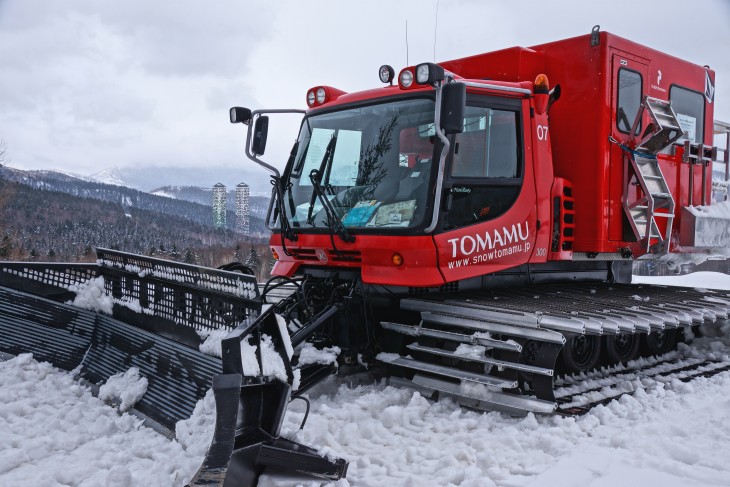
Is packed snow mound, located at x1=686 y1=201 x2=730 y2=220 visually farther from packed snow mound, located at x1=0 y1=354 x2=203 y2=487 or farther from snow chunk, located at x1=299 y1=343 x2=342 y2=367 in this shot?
packed snow mound, located at x1=0 y1=354 x2=203 y2=487

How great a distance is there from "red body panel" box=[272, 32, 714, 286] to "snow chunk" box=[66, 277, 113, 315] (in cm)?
159

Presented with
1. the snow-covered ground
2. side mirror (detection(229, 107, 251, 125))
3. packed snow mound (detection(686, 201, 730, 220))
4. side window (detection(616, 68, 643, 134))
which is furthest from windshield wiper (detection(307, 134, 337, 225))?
packed snow mound (detection(686, 201, 730, 220))

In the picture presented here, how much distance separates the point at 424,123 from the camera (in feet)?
16.5

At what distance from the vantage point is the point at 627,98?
619 cm

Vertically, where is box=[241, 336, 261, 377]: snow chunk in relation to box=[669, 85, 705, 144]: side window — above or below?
below

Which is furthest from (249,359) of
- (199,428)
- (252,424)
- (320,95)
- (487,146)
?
(320,95)

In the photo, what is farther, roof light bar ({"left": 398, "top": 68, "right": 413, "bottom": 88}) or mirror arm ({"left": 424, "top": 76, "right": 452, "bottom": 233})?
roof light bar ({"left": 398, "top": 68, "right": 413, "bottom": 88})

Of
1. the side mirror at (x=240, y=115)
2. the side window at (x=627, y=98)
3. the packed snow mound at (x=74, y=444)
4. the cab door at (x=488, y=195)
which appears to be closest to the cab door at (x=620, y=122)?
the side window at (x=627, y=98)

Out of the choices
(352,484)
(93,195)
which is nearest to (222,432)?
(352,484)

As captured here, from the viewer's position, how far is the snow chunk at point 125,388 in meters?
4.00

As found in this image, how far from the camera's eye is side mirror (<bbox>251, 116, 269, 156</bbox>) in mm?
5879

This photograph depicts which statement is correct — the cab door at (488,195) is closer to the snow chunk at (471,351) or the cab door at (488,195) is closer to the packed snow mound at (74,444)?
the snow chunk at (471,351)

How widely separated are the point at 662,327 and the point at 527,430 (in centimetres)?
179

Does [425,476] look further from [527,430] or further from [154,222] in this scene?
[154,222]
